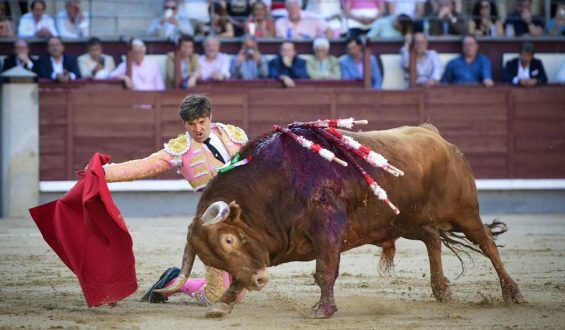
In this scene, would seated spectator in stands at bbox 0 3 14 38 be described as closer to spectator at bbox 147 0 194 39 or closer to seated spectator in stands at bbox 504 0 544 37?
spectator at bbox 147 0 194 39

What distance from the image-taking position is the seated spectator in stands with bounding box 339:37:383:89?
11.2 metres

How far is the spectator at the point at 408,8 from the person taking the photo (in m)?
11.8

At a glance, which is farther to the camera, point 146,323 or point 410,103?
point 410,103

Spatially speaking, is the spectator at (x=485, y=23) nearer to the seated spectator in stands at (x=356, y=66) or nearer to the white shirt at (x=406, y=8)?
the white shirt at (x=406, y=8)

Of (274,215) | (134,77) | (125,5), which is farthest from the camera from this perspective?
(125,5)

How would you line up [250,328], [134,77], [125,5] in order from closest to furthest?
[250,328], [134,77], [125,5]

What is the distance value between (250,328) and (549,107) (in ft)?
25.6

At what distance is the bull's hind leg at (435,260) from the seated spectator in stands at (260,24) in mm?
5940

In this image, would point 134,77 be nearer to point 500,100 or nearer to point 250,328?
point 500,100

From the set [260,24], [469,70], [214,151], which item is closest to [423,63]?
[469,70]

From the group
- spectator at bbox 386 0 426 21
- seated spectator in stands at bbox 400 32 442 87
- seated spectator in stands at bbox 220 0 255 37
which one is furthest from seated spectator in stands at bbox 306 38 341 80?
spectator at bbox 386 0 426 21

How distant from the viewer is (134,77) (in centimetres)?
1108

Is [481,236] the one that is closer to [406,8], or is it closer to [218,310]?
[218,310]

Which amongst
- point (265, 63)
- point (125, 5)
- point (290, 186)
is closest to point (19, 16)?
point (125, 5)
